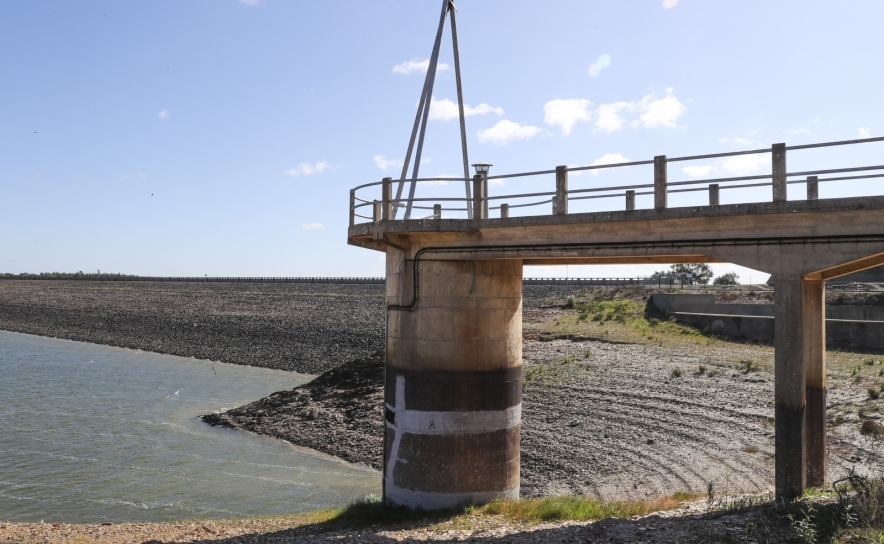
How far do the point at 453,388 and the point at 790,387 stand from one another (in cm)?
648

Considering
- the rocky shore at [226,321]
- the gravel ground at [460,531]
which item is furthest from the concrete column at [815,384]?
the rocky shore at [226,321]

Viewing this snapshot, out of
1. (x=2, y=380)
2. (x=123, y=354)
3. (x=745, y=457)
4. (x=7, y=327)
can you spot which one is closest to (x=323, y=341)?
Answer: (x=123, y=354)

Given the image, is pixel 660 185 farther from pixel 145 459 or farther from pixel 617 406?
pixel 145 459

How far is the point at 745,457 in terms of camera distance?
57.9 feet

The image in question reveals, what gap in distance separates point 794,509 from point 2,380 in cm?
4043

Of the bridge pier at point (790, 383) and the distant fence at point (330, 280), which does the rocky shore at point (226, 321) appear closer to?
the distant fence at point (330, 280)

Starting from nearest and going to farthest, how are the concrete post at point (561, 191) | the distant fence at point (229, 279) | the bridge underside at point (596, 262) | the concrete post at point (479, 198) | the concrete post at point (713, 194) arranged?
the bridge underside at point (596, 262)
the concrete post at point (713, 194)
the concrete post at point (561, 191)
the concrete post at point (479, 198)
the distant fence at point (229, 279)

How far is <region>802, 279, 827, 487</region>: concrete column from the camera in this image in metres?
12.0

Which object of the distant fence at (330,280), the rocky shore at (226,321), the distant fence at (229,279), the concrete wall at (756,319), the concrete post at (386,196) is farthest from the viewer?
the distant fence at (229,279)

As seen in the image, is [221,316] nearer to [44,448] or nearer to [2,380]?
[2,380]

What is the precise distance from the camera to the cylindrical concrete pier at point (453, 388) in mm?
14812

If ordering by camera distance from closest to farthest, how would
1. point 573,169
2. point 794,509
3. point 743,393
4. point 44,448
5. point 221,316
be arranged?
point 794,509, point 573,169, point 743,393, point 44,448, point 221,316

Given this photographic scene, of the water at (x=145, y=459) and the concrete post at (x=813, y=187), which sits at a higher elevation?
the concrete post at (x=813, y=187)

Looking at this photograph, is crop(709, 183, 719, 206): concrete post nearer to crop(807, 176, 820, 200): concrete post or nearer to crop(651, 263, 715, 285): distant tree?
crop(807, 176, 820, 200): concrete post
